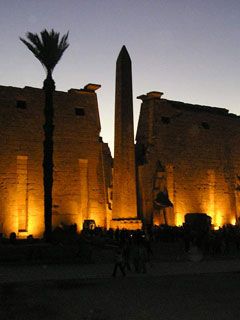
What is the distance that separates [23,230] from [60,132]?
5.14 metres

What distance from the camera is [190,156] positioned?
94.4 feet

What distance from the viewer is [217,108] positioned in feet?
102

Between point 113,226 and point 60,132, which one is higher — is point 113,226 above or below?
below

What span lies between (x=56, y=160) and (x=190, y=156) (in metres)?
8.32

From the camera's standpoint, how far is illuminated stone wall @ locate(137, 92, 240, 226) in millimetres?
27094

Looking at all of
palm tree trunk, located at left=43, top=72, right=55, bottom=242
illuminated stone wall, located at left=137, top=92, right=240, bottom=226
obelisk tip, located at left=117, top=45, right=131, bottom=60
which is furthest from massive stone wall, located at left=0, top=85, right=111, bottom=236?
palm tree trunk, located at left=43, top=72, right=55, bottom=242

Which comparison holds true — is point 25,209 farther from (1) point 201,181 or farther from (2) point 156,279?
(2) point 156,279

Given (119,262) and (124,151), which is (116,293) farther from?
(124,151)

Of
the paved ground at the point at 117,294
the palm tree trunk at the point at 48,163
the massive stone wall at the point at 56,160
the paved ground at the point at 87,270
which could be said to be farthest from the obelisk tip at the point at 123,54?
the paved ground at the point at 117,294

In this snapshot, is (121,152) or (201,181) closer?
(121,152)

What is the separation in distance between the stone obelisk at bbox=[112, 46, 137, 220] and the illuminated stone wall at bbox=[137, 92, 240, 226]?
10.5 ft

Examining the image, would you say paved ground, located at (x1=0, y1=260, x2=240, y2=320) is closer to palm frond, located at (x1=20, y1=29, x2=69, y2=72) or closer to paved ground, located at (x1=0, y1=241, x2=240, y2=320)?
paved ground, located at (x1=0, y1=241, x2=240, y2=320)

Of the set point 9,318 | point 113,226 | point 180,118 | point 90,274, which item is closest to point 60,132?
A: point 113,226

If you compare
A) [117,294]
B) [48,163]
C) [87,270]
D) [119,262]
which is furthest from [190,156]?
[117,294]
